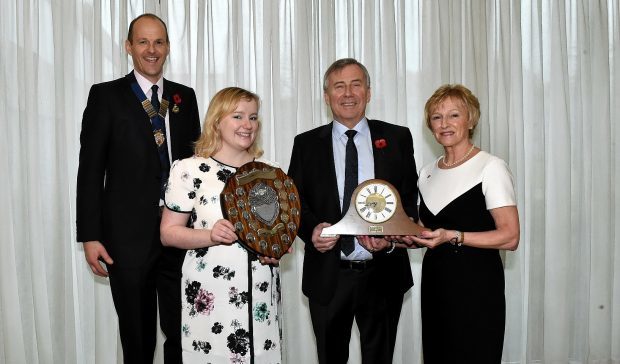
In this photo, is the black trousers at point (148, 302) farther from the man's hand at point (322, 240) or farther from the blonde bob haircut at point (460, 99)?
the blonde bob haircut at point (460, 99)

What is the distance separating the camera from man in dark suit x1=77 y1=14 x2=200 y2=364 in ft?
8.75

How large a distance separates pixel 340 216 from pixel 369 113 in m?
1.52

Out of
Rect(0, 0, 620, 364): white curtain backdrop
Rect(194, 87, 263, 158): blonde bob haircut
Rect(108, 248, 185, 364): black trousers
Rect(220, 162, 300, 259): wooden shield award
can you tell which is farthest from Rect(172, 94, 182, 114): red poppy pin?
Rect(0, 0, 620, 364): white curtain backdrop

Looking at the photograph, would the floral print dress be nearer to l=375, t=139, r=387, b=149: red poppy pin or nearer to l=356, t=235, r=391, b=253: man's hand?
l=356, t=235, r=391, b=253: man's hand

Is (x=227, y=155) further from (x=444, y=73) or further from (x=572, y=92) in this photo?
(x=572, y=92)

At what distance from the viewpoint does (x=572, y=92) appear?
164 inches

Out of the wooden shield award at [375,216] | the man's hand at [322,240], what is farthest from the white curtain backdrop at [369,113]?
the wooden shield award at [375,216]

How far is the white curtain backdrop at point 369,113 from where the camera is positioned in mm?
3752

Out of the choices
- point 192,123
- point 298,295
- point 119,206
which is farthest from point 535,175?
point 119,206

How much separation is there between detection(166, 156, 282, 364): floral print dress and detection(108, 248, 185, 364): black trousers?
47 centimetres

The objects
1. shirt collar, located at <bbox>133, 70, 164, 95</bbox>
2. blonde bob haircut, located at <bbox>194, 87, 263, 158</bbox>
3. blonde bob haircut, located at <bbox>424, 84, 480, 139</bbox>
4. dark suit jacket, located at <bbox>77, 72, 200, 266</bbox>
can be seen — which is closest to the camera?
blonde bob haircut, located at <bbox>194, 87, 263, 158</bbox>

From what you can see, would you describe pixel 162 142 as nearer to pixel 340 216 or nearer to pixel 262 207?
pixel 262 207

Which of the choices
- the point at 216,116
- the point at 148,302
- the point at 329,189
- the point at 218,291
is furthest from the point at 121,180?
the point at 329,189

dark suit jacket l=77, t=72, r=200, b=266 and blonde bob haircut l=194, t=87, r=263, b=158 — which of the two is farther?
dark suit jacket l=77, t=72, r=200, b=266
